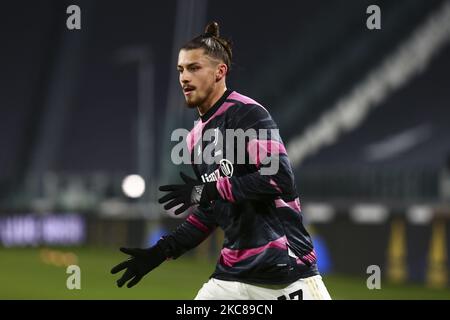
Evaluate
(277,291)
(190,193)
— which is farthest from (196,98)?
(277,291)

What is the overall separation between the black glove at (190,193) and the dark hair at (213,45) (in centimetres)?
73

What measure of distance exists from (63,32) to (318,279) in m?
Result: 41.0

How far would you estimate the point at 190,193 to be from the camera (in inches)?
240

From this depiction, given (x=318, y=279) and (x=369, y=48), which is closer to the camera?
(x=318, y=279)

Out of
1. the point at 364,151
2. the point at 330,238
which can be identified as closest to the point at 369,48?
the point at 364,151

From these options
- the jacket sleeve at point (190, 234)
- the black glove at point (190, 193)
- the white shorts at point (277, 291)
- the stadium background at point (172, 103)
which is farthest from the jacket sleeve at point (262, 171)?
the stadium background at point (172, 103)

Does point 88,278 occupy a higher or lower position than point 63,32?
lower

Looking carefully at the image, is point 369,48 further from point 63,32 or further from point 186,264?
point 186,264

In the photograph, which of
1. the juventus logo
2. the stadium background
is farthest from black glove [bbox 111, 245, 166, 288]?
the stadium background

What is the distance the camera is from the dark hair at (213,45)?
604 centimetres

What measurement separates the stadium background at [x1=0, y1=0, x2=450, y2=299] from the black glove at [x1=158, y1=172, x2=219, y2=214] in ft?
73.6

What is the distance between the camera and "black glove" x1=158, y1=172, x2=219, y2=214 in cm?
596

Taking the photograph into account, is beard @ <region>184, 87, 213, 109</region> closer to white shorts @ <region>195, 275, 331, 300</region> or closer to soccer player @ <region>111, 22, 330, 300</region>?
soccer player @ <region>111, 22, 330, 300</region>
